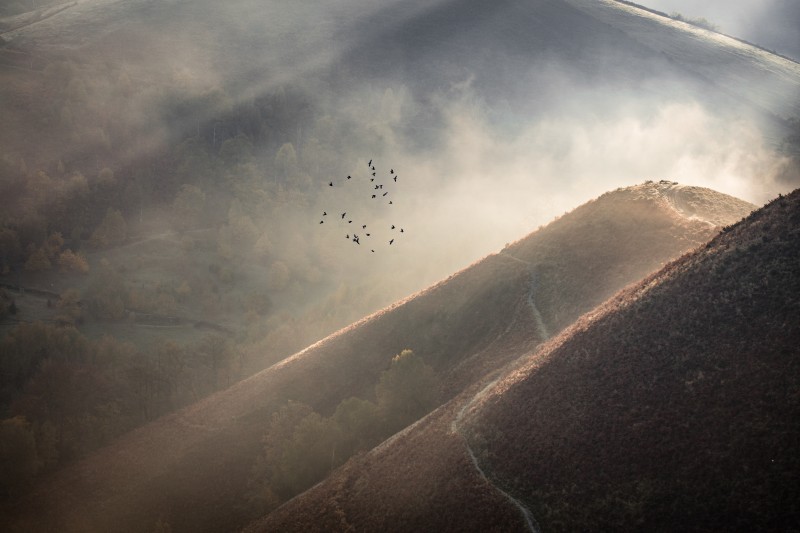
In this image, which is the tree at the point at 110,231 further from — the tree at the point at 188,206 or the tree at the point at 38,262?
the tree at the point at 188,206

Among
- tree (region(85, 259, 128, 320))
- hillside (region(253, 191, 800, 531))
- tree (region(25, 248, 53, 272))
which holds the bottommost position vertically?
hillside (region(253, 191, 800, 531))

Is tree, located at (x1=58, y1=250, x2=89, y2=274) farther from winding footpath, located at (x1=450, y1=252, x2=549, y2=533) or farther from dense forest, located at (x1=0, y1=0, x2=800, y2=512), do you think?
winding footpath, located at (x1=450, y1=252, x2=549, y2=533)

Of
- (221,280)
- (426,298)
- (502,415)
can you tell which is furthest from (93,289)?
(502,415)

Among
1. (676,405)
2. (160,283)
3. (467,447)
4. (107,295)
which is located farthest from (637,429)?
(160,283)

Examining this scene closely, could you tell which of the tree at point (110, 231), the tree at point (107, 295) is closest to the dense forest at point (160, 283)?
the tree at point (107, 295)

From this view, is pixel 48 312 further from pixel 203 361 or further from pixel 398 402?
pixel 398 402

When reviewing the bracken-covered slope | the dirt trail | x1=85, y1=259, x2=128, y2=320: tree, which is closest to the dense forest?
x1=85, y1=259, x2=128, y2=320: tree
